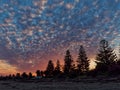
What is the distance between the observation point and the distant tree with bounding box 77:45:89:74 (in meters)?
89.2

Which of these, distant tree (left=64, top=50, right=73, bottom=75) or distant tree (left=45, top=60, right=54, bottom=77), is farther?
distant tree (left=45, top=60, right=54, bottom=77)

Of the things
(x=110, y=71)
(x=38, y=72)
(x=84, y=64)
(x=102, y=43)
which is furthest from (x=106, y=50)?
(x=38, y=72)

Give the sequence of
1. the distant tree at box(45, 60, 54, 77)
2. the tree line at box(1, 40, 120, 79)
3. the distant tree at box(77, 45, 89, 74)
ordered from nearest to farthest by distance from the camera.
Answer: the tree line at box(1, 40, 120, 79)
the distant tree at box(77, 45, 89, 74)
the distant tree at box(45, 60, 54, 77)

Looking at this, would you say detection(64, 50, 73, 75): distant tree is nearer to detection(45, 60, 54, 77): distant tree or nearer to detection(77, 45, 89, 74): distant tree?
detection(77, 45, 89, 74): distant tree

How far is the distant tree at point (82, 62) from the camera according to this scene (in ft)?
293

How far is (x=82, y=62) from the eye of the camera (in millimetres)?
89875

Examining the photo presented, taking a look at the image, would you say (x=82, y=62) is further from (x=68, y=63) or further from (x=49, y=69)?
(x=49, y=69)

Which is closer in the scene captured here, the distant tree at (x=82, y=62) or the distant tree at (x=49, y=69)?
the distant tree at (x=82, y=62)

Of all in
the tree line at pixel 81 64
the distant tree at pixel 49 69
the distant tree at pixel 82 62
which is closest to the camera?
the tree line at pixel 81 64

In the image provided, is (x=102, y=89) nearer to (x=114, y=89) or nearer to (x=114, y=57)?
(x=114, y=89)

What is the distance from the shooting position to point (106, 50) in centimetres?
7975

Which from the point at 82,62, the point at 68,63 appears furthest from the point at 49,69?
the point at 82,62

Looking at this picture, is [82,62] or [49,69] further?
[49,69]

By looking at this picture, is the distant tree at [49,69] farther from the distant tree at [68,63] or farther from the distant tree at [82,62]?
the distant tree at [82,62]
